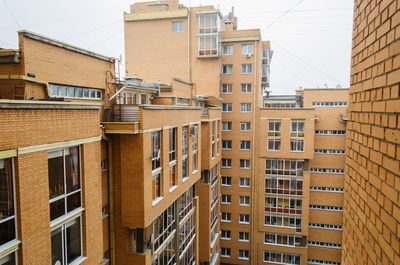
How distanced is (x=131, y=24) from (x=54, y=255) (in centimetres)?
2347

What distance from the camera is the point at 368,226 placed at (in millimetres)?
3355

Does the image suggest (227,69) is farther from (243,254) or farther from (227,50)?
(243,254)

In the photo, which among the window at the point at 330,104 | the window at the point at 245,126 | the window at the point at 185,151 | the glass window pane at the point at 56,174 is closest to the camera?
the glass window pane at the point at 56,174

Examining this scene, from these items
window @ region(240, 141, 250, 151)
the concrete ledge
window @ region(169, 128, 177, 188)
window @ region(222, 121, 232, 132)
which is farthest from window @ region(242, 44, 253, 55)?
the concrete ledge

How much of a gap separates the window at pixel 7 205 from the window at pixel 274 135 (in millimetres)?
24960

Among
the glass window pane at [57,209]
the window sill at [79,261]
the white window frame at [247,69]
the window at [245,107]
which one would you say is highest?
the white window frame at [247,69]

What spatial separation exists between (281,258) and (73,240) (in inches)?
1053

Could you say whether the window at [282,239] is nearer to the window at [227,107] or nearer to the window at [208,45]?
the window at [227,107]

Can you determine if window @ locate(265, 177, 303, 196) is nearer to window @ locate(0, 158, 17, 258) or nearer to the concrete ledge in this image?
the concrete ledge

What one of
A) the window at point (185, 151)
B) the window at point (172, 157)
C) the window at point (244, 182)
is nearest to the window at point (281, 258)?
the window at point (244, 182)

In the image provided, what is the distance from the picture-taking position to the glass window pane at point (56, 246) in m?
7.21

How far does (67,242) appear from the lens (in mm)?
7762

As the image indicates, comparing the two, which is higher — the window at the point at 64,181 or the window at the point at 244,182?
the window at the point at 64,181

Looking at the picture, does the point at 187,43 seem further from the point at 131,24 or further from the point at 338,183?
the point at 338,183
